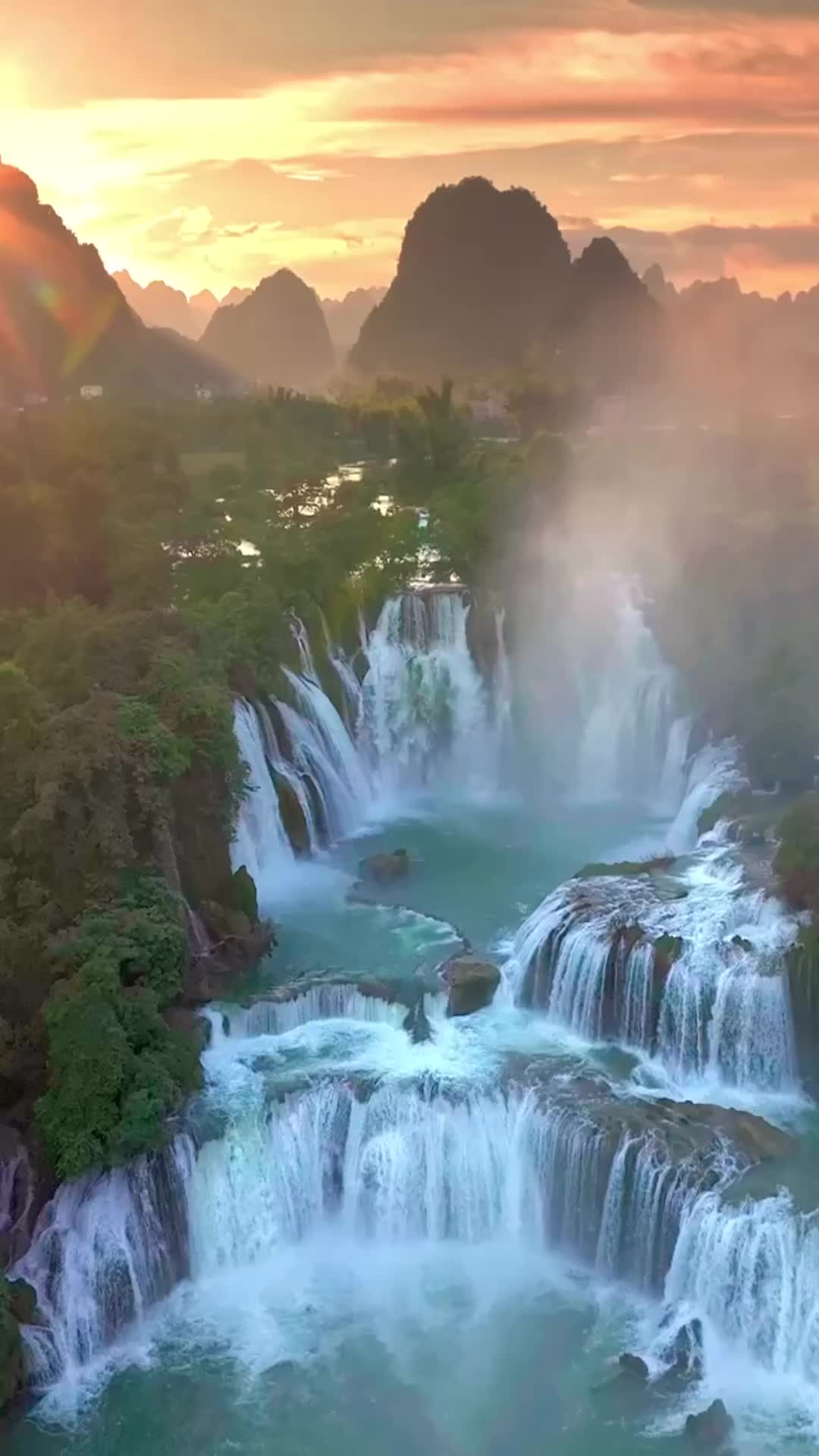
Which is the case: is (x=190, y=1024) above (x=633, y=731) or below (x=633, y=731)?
below

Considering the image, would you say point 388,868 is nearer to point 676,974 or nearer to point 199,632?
point 199,632

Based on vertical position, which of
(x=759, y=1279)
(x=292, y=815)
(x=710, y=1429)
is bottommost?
(x=710, y=1429)

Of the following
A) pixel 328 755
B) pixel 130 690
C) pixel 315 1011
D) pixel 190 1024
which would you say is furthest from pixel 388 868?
pixel 190 1024

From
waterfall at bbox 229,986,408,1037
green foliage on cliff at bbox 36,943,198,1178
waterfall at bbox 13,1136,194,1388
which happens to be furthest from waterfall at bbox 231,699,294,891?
waterfall at bbox 13,1136,194,1388

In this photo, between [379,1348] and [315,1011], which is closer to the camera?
[379,1348]

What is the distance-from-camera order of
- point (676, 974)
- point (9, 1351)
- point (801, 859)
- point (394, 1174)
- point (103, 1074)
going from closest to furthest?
point (9, 1351)
point (103, 1074)
point (394, 1174)
point (676, 974)
point (801, 859)

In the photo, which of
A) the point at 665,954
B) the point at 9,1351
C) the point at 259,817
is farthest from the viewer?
the point at 259,817

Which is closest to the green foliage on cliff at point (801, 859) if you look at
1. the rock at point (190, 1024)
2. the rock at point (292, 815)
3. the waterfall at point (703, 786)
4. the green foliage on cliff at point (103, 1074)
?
the waterfall at point (703, 786)

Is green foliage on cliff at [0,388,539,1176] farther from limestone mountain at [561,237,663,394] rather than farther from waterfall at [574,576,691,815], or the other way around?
limestone mountain at [561,237,663,394]
